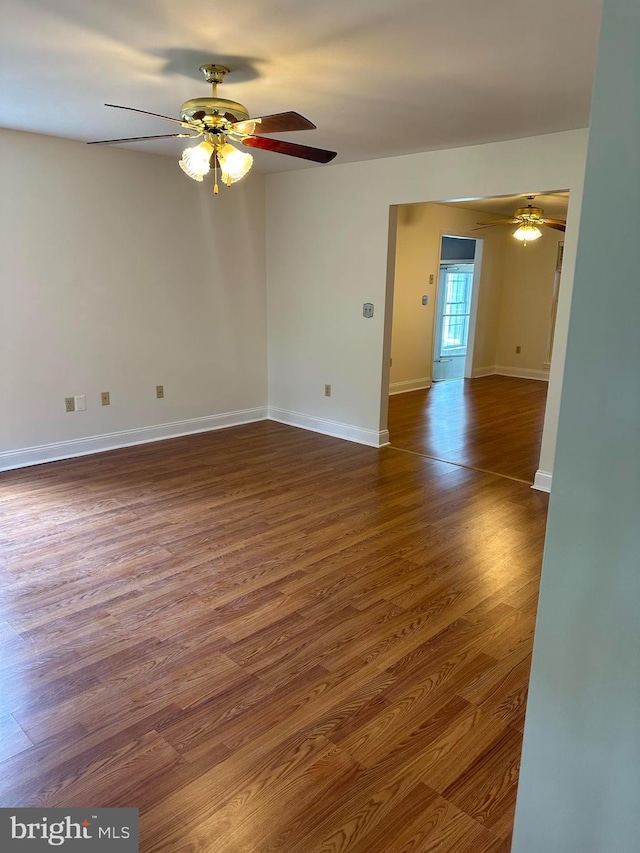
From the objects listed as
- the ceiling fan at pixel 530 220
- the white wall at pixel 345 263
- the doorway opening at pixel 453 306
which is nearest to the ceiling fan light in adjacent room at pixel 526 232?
the ceiling fan at pixel 530 220

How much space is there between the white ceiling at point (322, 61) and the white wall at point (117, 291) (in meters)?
0.66

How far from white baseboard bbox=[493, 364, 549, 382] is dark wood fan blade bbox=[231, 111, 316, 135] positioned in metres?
6.93

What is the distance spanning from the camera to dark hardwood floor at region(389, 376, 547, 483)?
4.81 meters

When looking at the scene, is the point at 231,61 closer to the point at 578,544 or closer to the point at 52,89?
the point at 52,89

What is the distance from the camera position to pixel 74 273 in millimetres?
4422

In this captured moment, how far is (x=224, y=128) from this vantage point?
8.68 ft

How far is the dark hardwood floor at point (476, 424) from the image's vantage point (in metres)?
4.81

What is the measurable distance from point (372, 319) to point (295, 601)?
9.68 feet

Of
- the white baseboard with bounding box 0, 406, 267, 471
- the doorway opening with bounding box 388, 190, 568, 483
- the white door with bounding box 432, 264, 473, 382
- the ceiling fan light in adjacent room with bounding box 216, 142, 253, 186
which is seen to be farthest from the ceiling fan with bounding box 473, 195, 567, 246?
the ceiling fan light in adjacent room with bounding box 216, 142, 253, 186

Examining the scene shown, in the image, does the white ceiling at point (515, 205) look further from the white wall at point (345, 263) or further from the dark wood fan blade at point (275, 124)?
the dark wood fan blade at point (275, 124)

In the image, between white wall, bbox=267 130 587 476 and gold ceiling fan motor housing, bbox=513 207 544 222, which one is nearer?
white wall, bbox=267 130 587 476

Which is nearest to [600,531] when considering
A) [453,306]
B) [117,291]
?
[117,291]

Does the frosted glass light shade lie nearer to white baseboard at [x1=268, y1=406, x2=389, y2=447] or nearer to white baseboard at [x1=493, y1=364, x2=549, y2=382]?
white baseboard at [x1=493, y1=364, x2=549, y2=382]

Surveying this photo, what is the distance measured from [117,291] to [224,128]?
2.41 m
